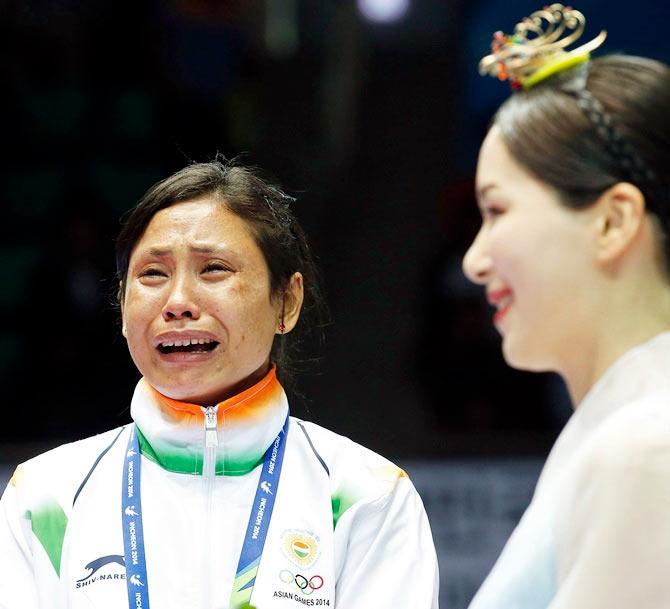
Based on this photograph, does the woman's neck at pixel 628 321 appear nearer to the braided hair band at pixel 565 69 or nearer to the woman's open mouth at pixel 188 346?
the braided hair band at pixel 565 69

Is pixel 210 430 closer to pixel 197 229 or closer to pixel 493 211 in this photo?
pixel 197 229

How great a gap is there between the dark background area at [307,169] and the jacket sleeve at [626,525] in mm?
3535

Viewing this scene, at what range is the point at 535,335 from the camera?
1.67 metres

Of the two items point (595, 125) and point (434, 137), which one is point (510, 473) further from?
point (595, 125)

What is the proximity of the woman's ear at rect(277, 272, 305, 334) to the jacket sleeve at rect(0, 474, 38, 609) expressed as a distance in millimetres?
649

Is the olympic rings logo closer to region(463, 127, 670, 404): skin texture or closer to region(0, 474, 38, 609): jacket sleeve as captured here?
region(0, 474, 38, 609): jacket sleeve

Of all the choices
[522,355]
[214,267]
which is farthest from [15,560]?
A: [522,355]

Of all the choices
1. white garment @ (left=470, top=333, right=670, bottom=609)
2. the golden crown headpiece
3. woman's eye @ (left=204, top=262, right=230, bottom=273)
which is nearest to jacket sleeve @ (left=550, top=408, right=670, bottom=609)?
white garment @ (left=470, top=333, right=670, bottom=609)

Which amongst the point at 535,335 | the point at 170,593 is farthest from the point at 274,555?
the point at 535,335

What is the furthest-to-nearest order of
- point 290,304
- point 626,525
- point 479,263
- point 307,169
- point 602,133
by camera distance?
1. point 307,169
2. point 290,304
3. point 479,263
4. point 602,133
5. point 626,525

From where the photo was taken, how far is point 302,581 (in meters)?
2.33

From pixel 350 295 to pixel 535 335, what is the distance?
4239 millimetres

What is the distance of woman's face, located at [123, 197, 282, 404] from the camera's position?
2416 millimetres

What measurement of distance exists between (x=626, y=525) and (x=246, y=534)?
1.08m
